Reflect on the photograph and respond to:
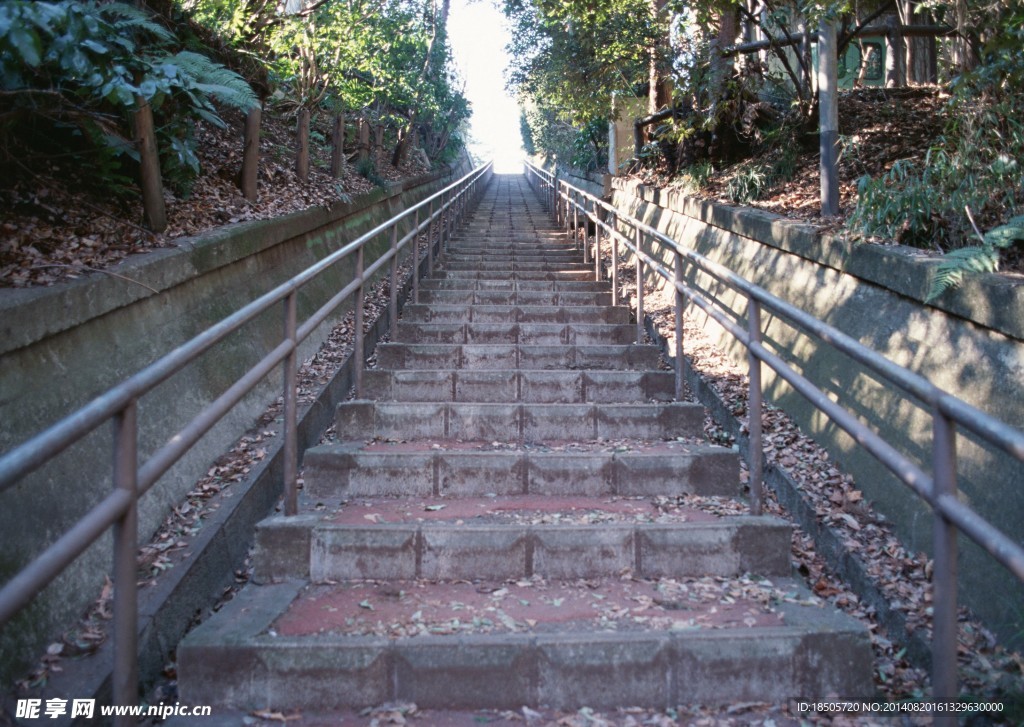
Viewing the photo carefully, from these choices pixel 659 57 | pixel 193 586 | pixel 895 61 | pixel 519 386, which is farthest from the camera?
pixel 895 61

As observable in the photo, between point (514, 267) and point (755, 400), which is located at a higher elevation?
point (514, 267)

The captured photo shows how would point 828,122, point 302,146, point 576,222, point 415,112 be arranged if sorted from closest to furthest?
point 828,122 < point 302,146 < point 576,222 < point 415,112

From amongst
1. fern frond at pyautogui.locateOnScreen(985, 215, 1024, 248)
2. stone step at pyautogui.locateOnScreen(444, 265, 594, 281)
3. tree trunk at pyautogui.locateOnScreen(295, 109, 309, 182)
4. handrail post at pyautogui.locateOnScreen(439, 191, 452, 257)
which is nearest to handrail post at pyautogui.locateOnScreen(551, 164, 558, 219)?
handrail post at pyautogui.locateOnScreen(439, 191, 452, 257)

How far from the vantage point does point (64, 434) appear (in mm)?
1571

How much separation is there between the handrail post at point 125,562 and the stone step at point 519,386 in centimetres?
288

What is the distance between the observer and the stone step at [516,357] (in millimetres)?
5242

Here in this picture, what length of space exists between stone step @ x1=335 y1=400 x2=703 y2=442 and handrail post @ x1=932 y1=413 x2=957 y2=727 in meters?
2.43

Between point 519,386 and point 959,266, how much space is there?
2425 mm

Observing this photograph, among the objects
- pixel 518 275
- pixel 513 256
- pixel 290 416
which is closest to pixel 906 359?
pixel 290 416

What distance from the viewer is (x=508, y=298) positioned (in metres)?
7.02

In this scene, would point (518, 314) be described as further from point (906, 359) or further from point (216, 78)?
point (906, 359)

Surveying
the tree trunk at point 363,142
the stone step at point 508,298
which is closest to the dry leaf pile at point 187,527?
the stone step at point 508,298

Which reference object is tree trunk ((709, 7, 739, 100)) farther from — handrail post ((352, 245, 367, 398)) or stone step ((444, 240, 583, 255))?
handrail post ((352, 245, 367, 398))

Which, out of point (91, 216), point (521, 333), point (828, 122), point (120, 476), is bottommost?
point (521, 333)
